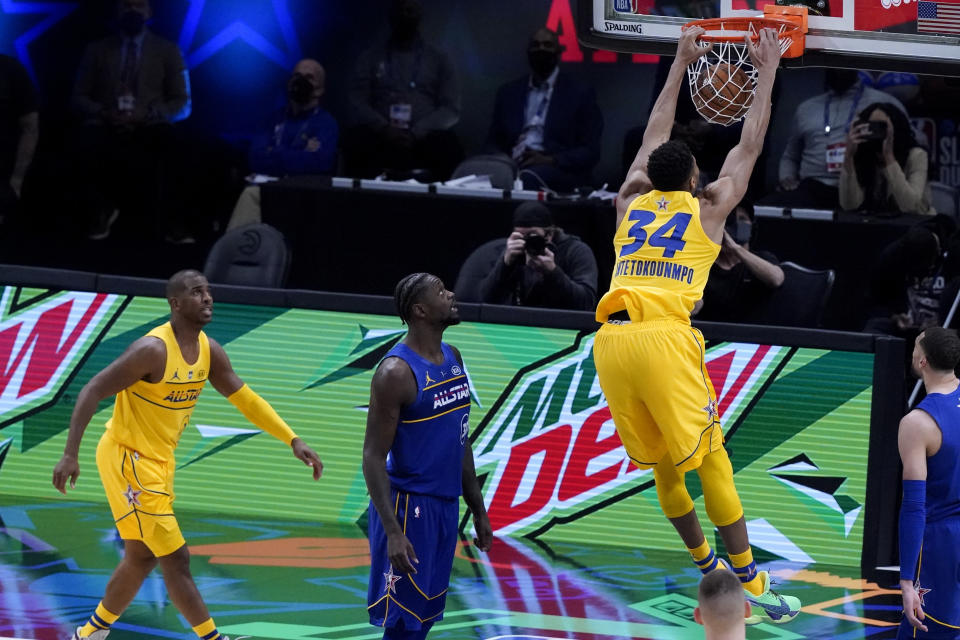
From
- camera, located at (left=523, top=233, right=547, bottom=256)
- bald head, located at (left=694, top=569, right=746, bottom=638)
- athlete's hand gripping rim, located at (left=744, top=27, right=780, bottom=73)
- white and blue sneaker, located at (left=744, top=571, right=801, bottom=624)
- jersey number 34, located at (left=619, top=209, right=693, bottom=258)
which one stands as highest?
athlete's hand gripping rim, located at (left=744, top=27, right=780, bottom=73)

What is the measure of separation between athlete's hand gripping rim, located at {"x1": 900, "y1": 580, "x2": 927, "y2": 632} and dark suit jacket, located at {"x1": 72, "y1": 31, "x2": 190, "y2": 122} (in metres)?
8.74

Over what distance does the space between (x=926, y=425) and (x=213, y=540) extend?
484 centimetres

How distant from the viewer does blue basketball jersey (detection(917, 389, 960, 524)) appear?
5770 mm

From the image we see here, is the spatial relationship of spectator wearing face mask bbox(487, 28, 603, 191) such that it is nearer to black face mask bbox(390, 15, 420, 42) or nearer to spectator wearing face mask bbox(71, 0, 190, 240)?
black face mask bbox(390, 15, 420, 42)

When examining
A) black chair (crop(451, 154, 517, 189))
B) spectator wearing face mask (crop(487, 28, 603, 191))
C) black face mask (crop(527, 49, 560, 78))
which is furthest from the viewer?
black face mask (crop(527, 49, 560, 78))

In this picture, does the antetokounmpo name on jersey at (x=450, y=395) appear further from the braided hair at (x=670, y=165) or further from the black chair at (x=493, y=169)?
the black chair at (x=493, y=169)

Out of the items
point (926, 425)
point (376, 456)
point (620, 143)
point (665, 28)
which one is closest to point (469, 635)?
point (376, 456)

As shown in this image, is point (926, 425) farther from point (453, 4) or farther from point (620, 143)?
point (453, 4)

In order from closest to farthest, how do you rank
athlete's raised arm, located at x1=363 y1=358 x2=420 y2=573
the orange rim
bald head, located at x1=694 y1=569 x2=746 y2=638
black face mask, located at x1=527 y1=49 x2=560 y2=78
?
1. bald head, located at x1=694 y1=569 x2=746 y2=638
2. athlete's raised arm, located at x1=363 y1=358 x2=420 y2=573
3. the orange rim
4. black face mask, located at x1=527 y1=49 x2=560 y2=78

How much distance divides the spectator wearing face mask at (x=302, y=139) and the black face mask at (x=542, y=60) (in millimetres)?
1836

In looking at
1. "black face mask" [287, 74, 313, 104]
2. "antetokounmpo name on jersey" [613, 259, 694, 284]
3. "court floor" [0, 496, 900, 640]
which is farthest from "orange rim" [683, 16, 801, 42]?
"black face mask" [287, 74, 313, 104]

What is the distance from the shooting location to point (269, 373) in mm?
9414

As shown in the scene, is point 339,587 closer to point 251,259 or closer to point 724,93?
point 251,259

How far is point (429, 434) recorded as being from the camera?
5801 millimetres
